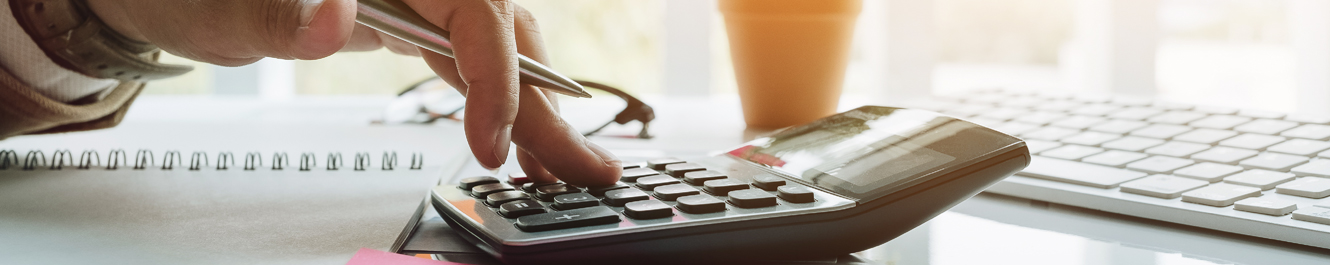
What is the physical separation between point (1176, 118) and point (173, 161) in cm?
63

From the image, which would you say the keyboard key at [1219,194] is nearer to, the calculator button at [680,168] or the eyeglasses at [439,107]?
the calculator button at [680,168]

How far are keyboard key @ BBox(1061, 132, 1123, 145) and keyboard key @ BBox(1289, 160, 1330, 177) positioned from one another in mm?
106

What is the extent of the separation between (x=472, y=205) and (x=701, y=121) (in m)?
0.52

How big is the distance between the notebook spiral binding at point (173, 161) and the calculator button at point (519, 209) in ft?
0.70

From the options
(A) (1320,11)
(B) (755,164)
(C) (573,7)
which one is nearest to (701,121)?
(B) (755,164)

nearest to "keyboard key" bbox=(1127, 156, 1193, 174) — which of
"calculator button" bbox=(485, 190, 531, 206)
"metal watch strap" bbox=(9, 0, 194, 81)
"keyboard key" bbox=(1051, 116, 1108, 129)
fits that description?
"keyboard key" bbox=(1051, 116, 1108, 129)

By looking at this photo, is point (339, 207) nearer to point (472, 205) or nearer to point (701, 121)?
point (472, 205)

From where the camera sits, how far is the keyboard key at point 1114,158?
445 mm

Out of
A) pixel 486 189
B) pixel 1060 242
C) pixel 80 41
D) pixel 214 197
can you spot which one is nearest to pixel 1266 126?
pixel 1060 242

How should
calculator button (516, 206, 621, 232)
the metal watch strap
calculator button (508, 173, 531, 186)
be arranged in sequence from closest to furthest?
calculator button (516, 206, 621, 232) < calculator button (508, 173, 531, 186) < the metal watch strap

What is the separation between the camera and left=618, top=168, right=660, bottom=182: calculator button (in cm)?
37

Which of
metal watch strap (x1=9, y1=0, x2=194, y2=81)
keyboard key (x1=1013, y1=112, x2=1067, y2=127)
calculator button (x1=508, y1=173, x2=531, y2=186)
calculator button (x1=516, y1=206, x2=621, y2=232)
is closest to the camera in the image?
calculator button (x1=516, y1=206, x2=621, y2=232)

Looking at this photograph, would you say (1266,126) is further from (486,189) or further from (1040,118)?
(486,189)

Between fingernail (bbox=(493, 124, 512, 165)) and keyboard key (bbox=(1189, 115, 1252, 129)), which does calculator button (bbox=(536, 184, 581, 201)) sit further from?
keyboard key (bbox=(1189, 115, 1252, 129))
